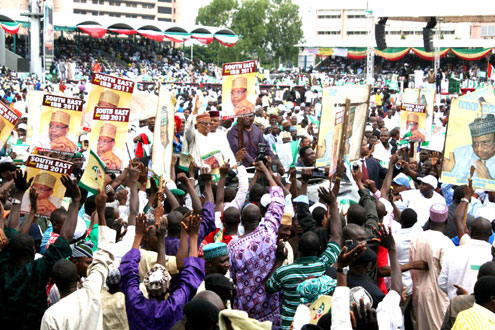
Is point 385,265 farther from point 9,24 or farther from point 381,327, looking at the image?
point 9,24

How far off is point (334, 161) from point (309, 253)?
6.08 feet

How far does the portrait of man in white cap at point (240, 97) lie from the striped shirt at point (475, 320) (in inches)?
217

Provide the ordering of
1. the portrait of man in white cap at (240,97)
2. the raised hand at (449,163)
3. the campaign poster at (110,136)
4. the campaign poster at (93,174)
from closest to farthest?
the campaign poster at (93,174) → the campaign poster at (110,136) → the raised hand at (449,163) → the portrait of man in white cap at (240,97)

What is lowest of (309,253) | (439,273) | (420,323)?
(420,323)

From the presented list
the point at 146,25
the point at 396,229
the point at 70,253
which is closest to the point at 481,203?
the point at 396,229

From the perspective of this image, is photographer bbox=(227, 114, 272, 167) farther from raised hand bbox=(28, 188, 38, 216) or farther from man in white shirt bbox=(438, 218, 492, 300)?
man in white shirt bbox=(438, 218, 492, 300)

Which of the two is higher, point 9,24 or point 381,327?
point 9,24

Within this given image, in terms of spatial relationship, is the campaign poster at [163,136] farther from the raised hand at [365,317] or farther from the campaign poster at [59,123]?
the raised hand at [365,317]

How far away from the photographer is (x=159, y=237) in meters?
4.89

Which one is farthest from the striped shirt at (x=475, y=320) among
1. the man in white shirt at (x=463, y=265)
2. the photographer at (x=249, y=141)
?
the photographer at (x=249, y=141)

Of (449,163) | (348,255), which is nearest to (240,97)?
(449,163)

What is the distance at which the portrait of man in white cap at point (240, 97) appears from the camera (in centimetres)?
915

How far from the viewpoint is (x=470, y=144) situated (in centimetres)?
730

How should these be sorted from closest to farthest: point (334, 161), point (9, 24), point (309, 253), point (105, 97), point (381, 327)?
point (381, 327)
point (309, 253)
point (334, 161)
point (105, 97)
point (9, 24)
